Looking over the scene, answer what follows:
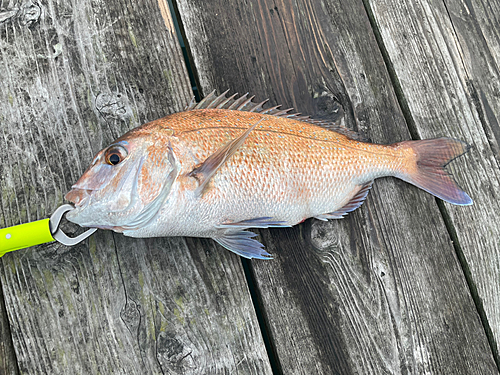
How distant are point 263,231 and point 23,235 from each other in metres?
0.91

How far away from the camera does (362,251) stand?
1510 millimetres

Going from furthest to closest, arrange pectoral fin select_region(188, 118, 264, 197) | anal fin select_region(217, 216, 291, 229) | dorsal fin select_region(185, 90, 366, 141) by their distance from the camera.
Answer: dorsal fin select_region(185, 90, 366, 141) < anal fin select_region(217, 216, 291, 229) < pectoral fin select_region(188, 118, 264, 197)

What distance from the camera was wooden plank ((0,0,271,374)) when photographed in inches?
51.0

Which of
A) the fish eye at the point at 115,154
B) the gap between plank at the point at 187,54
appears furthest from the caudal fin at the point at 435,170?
the fish eye at the point at 115,154

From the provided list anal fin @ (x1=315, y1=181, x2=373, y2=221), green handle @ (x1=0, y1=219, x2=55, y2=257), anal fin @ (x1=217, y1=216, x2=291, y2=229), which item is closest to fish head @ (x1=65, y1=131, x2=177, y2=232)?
green handle @ (x1=0, y1=219, x2=55, y2=257)

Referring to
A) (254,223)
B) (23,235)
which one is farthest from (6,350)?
(254,223)

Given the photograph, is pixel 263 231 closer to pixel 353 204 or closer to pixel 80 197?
pixel 353 204

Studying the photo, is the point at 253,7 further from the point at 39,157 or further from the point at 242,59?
the point at 39,157

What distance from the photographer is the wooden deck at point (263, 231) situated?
1317mm

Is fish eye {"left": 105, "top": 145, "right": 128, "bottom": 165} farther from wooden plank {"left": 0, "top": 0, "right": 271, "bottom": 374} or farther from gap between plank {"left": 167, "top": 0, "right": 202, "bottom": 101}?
gap between plank {"left": 167, "top": 0, "right": 202, "bottom": 101}

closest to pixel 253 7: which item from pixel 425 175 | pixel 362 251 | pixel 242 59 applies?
pixel 242 59

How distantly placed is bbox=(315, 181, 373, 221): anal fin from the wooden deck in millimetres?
90

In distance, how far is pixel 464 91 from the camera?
1737 millimetres

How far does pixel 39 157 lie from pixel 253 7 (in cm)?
124
